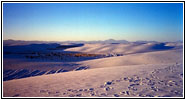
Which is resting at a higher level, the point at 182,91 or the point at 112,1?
the point at 112,1

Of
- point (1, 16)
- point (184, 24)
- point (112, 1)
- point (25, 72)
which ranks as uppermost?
point (112, 1)

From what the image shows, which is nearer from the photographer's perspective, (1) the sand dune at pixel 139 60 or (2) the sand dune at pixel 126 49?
(1) the sand dune at pixel 139 60

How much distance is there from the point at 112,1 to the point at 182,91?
3.63 meters

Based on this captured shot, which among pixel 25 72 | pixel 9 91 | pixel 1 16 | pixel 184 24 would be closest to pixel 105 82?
pixel 9 91

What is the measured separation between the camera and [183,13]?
5746 mm

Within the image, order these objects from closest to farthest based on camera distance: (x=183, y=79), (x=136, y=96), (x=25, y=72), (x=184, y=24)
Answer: (x=136, y=96) < (x=183, y=79) < (x=184, y=24) < (x=25, y=72)

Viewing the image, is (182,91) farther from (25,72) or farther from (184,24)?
(25,72)

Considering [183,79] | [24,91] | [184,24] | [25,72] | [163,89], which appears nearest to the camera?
[163,89]

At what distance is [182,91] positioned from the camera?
13.6 feet

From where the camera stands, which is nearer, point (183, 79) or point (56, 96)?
point (56, 96)

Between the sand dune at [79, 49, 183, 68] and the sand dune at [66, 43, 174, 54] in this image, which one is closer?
the sand dune at [79, 49, 183, 68]

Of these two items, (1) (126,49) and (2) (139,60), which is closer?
(2) (139,60)

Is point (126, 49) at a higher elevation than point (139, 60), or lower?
higher

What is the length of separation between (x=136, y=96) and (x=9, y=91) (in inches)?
146
